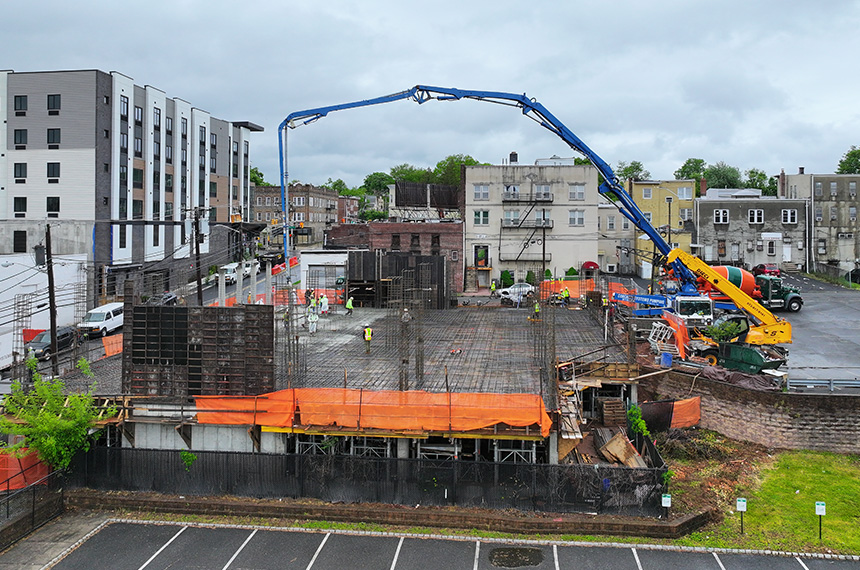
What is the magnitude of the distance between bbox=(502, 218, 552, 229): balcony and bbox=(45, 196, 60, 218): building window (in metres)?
32.4

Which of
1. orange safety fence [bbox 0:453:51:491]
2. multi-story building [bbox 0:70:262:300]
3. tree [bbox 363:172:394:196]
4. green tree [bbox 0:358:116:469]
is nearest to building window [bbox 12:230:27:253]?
multi-story building [bbox 0:70:262:300]

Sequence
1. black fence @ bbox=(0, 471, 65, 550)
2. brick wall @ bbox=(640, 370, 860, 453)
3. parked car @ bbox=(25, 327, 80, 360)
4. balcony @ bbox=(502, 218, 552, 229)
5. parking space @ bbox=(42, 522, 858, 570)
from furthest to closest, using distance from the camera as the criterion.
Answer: balcony @ bbox=(502, 218, 552, 229)
parked car @ bbox=(25, 327, 80, 360)
brick wall @ bbox=(640, 370, 860, 453)
black fence @ bbox=(0, 471, 65, 550)
parking space @ bbox=(42, 522, 858, 570)

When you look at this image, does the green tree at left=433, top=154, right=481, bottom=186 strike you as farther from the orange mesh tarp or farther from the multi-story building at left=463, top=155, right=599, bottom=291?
the orange mesh tarp

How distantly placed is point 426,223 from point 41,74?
1107 inches

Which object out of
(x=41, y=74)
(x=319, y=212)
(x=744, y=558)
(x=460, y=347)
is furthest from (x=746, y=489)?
(x=319, y=212)

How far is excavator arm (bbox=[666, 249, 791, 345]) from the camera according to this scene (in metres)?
28.1

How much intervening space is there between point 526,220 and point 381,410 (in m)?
38.1

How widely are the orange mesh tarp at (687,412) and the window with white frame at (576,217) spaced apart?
3163 centimetres

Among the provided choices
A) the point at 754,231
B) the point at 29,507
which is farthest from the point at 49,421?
the point at 754,231

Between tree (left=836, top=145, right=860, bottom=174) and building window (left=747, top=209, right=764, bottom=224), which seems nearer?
building window (left=747, top=209, right=764, bottom=224)

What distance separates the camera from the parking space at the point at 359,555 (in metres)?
15.6

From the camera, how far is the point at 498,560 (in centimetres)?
1584

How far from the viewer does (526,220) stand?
54.3 metres

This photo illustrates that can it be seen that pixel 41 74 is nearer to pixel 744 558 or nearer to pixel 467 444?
pixel 467 444
